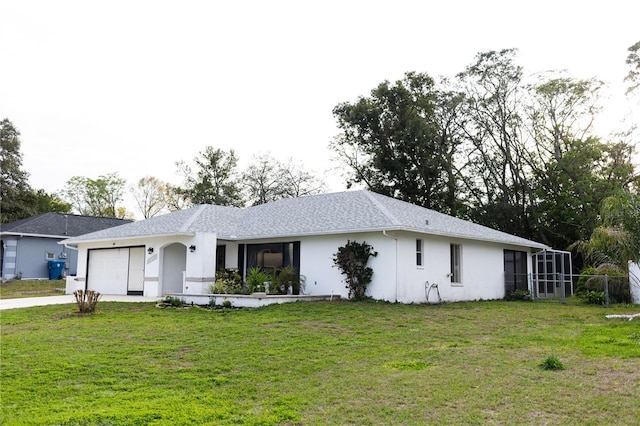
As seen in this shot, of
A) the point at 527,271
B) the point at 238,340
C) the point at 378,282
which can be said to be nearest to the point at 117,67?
→ the point at 238,340

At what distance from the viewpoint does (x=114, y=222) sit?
35.7 m

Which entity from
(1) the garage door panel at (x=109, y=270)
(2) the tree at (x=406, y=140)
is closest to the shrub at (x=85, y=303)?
(1) the garage door panel at (x=109, y=270)

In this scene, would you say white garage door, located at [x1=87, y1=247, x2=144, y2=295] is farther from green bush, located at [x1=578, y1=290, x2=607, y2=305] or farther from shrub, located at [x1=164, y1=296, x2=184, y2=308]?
green bush, located at [x1=578, y1=290, x2=607, y2=305]

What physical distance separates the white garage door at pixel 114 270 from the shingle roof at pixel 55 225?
8290 millimetres

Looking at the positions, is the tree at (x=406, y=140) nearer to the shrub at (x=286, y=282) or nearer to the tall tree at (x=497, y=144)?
the tall tree at (x=497, y=144)

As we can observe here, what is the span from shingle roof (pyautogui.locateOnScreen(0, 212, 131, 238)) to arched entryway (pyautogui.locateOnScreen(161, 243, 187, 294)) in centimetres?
1299

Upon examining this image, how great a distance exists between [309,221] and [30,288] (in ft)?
52.9

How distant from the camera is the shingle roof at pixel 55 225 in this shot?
1171 inches

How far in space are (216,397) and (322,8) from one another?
36.6 ft

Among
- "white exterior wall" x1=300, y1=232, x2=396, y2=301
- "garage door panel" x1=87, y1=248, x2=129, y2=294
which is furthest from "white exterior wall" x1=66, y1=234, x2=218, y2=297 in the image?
"white exterior wall" x1=300, y1=232, x2=396, y2=301

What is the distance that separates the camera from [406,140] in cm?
3450

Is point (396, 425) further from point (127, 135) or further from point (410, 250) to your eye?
point (127, 135)

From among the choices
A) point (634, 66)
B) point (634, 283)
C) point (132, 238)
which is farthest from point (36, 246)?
point (634, 66)

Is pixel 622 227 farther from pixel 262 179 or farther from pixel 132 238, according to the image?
pixel 262 179
